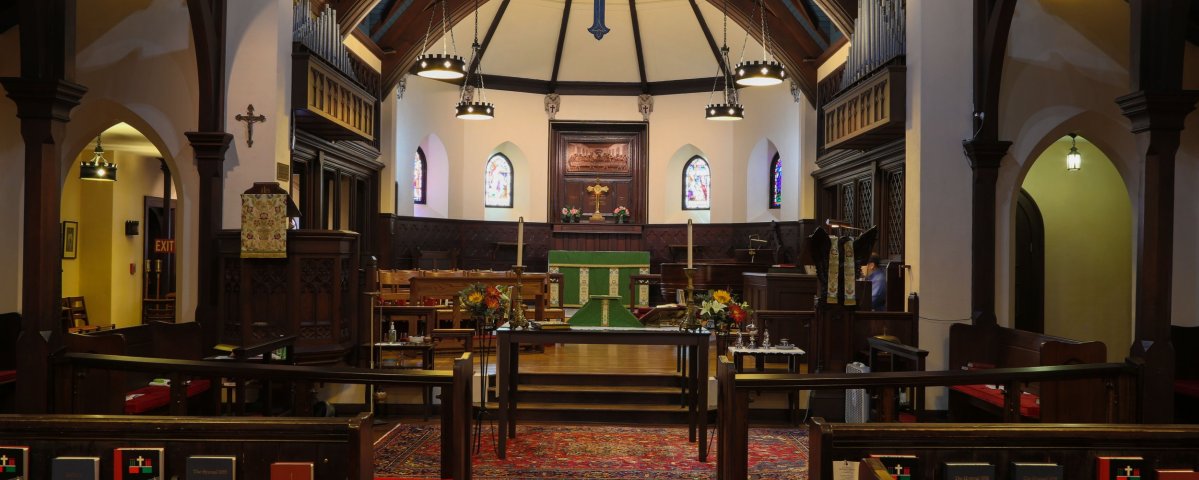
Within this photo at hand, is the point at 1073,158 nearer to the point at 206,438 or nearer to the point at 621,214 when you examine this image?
the point at 621,214

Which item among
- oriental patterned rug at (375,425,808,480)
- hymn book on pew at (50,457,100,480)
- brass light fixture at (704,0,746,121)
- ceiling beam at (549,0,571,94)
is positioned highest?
ceiling beam at (549,0,571,94)

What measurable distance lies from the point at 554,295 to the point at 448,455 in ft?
33.5

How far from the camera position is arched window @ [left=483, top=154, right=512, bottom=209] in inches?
730

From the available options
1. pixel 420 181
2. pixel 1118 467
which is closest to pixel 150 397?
pixel 1118 467

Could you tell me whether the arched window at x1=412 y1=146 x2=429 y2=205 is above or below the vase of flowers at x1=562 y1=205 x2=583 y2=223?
above

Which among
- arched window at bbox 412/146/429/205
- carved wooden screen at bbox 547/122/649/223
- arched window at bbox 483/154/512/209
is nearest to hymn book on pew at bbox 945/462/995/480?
arched window at bbox 412/146/429/205

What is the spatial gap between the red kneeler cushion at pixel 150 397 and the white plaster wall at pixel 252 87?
258 cm

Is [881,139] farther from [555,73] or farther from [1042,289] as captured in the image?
[555,73]

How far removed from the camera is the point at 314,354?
8.52 meters

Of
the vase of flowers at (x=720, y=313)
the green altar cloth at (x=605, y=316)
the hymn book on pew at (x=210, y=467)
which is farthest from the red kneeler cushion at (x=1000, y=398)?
the hymn book on pew at (x=210, y=467)

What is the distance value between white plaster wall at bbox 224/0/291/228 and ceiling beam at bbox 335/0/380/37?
7.22 feet

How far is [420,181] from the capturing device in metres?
17.5

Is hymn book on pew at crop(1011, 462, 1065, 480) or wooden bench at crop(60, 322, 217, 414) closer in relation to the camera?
hymn book on pew at crop(1011, 462, 1065, 480)

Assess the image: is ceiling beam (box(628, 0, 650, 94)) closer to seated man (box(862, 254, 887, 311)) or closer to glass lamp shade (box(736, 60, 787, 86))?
glass lamp shade (box(736, 60, 787, 86))
